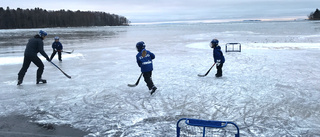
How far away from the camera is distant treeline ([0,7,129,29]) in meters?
106

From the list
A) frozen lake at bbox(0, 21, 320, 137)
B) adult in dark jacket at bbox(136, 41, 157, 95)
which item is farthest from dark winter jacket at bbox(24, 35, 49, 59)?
adult in dark jacket at bbox(136, 41, 157, 95)

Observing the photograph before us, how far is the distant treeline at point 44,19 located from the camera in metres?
106

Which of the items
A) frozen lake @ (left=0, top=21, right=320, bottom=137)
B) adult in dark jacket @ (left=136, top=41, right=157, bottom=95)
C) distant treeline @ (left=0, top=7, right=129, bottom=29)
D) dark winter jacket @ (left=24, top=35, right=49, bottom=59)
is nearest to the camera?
frozen lake @ (left=0, top=21, right=320, bottom=137)

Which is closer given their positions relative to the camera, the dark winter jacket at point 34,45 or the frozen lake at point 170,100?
the frozen lake at point 170,100

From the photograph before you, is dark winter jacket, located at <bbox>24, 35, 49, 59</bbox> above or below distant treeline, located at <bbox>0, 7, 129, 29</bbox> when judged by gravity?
below

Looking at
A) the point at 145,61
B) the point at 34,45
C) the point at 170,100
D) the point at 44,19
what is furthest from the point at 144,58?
the point at 44,19

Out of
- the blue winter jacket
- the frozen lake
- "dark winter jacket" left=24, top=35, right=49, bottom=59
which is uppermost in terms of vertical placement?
"dark winter jacket" left=24, top=35, right=49, bottom=59

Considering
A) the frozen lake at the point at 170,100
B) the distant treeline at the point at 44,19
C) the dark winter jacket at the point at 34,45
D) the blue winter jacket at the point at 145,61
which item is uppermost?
the distant treeline at the point at 44,19

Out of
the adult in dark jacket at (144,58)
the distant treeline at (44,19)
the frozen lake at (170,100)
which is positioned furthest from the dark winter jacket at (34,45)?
the distant treeline at (44,19)

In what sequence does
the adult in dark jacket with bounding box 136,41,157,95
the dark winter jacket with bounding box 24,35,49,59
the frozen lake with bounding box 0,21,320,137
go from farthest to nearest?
the dark winter jacket with bounding box 24,35,49,59
the adult in dark jacket with bounding box 136,41,157,95
the frozen lake with bounding box 0,21,320,137

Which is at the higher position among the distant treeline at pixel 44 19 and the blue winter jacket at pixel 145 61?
the distant treeline at pixel 44 19

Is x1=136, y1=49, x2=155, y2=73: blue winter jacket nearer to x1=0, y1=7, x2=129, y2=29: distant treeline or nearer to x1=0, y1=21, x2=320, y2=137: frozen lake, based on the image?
x1=0, y1=21, x2=320, y2=137: frozen lake

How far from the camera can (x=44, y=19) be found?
119812 millimetres

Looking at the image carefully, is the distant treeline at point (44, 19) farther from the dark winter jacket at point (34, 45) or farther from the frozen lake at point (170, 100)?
the frozen lake at point (170, 100)
